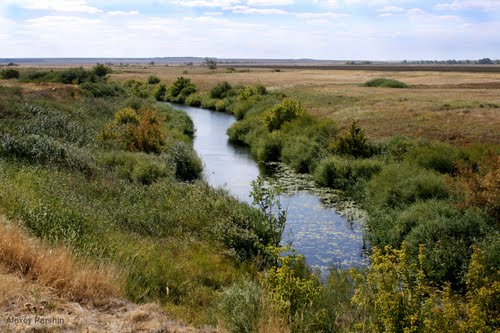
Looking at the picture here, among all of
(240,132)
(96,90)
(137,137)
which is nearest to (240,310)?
(137,137)

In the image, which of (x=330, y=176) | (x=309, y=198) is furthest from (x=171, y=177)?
(x=330, y=176)

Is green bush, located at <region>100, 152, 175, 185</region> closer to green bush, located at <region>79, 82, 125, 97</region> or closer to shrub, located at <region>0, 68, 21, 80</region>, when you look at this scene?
green bush, located at <region>79, 82, 125, 97</region>

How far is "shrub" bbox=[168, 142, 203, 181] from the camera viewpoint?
22953 mm

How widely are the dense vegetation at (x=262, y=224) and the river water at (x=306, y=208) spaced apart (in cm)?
75

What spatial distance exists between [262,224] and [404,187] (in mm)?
6494

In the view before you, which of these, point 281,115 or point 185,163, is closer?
point 185,163

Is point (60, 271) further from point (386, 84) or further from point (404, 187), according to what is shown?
point (386, 84)

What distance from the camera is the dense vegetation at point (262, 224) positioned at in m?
6.84

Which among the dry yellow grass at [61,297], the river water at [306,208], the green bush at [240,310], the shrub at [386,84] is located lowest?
the river water at [306,208]

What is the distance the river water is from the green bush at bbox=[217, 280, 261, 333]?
521cm

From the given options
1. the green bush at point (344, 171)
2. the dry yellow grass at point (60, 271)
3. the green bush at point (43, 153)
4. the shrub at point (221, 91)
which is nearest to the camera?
the dry yellow grass at point (60, 271)

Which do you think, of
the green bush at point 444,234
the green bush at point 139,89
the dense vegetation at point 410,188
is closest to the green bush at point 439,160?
the dense vegetation at point 410,188

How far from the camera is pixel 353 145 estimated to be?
24469mm

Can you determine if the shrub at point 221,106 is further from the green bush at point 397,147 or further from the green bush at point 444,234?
the green bush at point 444,234
